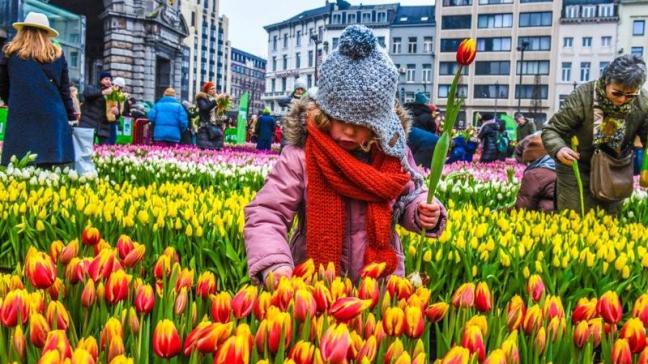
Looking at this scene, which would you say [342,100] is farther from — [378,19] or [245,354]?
[378,19]

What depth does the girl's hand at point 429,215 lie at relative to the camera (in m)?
2.62

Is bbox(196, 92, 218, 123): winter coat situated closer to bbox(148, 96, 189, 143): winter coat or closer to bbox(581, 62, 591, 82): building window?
bbox(148, 96, 189, 143): winter coat

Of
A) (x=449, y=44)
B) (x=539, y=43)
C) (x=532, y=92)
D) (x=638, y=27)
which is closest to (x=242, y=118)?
(x=532, y=92)

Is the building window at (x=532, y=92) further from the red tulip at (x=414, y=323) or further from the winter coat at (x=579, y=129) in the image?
the red tulip at (x=414, y=323)

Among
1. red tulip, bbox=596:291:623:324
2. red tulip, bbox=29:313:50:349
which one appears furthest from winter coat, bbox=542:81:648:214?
red tulip, bbox=29:313:50:349

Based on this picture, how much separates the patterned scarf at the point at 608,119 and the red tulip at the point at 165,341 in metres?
4.36

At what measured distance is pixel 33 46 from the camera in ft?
22.1

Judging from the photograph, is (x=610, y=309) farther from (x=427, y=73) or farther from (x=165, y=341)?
(x=427, y=73)

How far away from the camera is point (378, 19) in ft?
271

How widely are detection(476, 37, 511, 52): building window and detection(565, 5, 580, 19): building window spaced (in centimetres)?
610

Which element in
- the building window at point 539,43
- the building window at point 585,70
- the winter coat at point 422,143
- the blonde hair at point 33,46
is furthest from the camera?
the building window at point 539,43

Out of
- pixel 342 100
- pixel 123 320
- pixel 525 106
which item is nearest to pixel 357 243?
pixel 342 100

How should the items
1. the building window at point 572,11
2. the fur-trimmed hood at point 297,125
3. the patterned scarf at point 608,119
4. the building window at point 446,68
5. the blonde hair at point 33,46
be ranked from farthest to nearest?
1. the building window at point 446,68
2. the building window at point 572,11
3. the blonde hair at point 33,46
4. the patterned scarf at point 608,119
5. the fur-trimmed hood at point 297,125

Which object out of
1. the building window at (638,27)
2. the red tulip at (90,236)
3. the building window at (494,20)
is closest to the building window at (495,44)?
the building window at (494,20)
